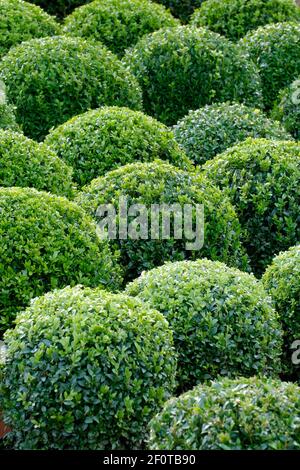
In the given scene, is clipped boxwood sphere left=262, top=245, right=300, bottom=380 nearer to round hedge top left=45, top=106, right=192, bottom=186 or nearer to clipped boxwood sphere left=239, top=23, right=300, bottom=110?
round hedge top left=45, top=106, right=192, bottom=186

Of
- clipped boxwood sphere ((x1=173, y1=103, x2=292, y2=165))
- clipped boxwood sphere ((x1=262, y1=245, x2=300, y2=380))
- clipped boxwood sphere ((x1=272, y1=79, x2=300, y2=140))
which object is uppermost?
clipped boxwood sphere ((x1=272, y1=79, x2=300, y2=140))

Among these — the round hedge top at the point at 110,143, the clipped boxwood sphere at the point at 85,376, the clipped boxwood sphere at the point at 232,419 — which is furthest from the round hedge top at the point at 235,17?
the clipped boxwood sphere at the point at 232,419

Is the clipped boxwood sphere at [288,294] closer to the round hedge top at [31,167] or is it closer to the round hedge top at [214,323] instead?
the round hedge top at [214,323]

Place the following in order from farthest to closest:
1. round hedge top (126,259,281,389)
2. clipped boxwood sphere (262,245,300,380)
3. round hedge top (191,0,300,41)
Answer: round hedge top (191,0,300,41) < clipped boxwood sphere (262,245,300,380) < round hedge top (126,259,281,389)

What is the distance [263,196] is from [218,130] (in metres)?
1.26

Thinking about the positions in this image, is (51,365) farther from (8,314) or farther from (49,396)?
(8,314)

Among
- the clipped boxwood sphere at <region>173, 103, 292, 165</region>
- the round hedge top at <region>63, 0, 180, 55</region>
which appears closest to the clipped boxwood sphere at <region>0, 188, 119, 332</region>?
the clipped boxwood sphere at <region>173, 103, 292, 165</region>

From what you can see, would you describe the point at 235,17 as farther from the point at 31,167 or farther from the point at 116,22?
the point at 31,167

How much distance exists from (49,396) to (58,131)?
3.30m

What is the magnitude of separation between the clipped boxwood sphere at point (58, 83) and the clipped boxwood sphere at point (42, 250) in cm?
248

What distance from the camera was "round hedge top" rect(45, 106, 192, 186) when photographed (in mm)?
7418

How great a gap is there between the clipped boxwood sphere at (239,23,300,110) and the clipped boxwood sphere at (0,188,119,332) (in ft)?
14.3

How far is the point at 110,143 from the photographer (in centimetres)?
744

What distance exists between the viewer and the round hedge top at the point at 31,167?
6.74m
